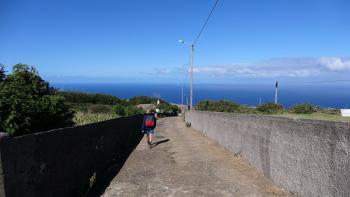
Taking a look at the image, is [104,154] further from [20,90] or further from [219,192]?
[219,192]

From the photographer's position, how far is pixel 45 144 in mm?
6715

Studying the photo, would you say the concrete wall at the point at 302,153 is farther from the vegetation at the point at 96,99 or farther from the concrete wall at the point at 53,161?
the vegetation at the point at 96,99

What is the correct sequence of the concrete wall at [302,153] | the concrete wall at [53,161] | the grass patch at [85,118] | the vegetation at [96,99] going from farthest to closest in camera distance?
1. the vegetation at [96,99]
2. the grass patch at [85,118]
3. the concrete wall at [302,153]
4. the concrete wall at [53,161]

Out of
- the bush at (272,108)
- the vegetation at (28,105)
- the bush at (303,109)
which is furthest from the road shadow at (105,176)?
the bush at (272,108)

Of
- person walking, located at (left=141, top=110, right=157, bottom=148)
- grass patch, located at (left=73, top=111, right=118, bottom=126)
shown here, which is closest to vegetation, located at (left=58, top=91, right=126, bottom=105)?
grass patch, located at (left=73, top=111, right=118, bottom=126)

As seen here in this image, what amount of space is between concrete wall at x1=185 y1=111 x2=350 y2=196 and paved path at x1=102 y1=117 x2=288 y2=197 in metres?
0.42

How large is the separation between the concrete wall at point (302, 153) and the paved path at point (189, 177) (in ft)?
1.38

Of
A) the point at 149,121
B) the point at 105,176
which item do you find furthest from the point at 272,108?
the point at 105,176

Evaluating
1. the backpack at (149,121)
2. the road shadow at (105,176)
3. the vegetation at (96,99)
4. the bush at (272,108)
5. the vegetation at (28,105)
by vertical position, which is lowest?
the vegetation at (96,99)

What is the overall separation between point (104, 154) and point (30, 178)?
6.28m

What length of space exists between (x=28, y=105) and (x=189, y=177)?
3985mm

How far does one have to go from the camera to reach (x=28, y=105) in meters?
10.1

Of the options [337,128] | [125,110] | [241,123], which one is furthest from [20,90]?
[125,110]

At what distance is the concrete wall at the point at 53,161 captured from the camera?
17.9 feet
